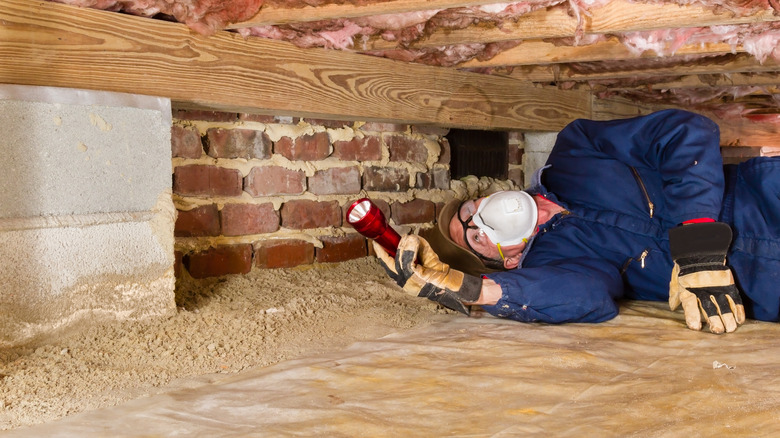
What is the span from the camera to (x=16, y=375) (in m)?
1.32

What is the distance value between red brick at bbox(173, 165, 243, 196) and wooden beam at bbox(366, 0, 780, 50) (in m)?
0.61

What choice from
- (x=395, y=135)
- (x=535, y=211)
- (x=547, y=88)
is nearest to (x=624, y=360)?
(x=535, y=211)

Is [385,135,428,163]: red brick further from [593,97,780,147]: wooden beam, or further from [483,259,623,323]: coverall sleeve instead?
[593,97,780,147]: wooden beam

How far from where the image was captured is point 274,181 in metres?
2.19

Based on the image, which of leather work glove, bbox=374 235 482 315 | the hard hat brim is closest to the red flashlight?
leather work glove, bbox=374 235 482 315

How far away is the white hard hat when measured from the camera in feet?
7.16

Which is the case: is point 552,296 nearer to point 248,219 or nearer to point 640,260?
point 640,260

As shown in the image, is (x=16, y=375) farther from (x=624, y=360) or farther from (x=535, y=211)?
(x=535, y=211)

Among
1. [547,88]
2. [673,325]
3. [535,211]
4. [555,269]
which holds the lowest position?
[673,325]

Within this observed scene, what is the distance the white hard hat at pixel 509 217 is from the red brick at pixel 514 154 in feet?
3.16

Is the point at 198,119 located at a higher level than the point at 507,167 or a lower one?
higher

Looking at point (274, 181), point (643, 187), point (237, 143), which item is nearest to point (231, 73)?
point (237, 143)

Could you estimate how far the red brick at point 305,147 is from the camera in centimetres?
221

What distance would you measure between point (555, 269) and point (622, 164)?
1.62 feet
